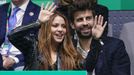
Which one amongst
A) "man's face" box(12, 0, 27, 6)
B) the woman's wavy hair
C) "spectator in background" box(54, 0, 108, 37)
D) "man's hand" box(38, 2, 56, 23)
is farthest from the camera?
"man's face" box(12, 0, 27, 6)

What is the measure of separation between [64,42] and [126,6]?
96cm

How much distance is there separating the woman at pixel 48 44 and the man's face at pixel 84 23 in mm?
97

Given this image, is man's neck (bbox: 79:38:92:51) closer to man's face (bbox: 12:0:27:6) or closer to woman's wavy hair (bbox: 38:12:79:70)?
woman's wavy hair (bbox: 38:12:79:70)

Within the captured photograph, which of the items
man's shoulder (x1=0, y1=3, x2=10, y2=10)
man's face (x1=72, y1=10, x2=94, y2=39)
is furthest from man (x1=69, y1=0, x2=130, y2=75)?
man's shoulder (x1=0, y1=3, x2=10, y2=10)

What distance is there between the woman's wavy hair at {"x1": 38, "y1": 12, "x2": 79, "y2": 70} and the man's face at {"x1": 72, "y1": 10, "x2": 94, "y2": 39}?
0.09 m

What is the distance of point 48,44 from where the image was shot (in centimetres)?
214

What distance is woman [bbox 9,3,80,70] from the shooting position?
2.08 meters

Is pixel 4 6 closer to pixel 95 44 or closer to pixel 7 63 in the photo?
pixel 7 63

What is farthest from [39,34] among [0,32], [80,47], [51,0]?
[51,0]

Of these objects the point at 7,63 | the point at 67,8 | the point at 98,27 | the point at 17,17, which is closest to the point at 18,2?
the point at 17,17

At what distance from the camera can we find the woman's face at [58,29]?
2154 mm

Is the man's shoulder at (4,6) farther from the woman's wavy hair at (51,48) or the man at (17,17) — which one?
the woman's wavy hair at (51,48)

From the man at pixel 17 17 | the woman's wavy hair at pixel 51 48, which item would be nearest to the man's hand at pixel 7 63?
the man at pixel 17 17

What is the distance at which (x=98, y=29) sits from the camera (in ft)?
7.29
